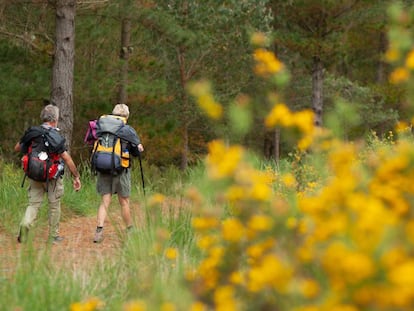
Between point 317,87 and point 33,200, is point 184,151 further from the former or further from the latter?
point 33,200

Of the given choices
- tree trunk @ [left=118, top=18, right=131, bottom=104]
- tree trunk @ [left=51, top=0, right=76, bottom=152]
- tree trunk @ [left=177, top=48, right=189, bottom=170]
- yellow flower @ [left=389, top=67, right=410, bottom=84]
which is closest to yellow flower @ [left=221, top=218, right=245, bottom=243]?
yellow flower @ [left=389, top=67, right=410, bottom=84]

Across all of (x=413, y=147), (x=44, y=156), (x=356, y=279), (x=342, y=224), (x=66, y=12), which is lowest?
(x=356, y=279)

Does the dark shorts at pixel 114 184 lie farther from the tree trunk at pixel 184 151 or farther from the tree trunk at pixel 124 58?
the tree trunk at pixel 184 151

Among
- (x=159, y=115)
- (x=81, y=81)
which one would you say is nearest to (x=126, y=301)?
(x=81, y=81)

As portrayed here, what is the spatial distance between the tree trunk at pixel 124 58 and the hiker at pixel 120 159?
22.7 feet

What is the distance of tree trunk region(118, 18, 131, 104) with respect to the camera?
14.2 m

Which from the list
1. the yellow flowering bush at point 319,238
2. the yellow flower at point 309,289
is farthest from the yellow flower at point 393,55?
the yellow flower at point 309,289

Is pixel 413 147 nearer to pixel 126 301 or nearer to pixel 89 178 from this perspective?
pixel 126 301

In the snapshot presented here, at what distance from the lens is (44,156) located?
21.9ft

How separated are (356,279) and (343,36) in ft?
59.7

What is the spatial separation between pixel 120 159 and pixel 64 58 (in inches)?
155

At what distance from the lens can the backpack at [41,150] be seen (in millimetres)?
6637

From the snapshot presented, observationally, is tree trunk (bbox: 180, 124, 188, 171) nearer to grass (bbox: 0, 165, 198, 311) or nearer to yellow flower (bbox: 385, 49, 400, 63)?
grass (bbox: 0, 165, 198, 311)

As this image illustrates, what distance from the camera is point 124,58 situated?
1509cm
